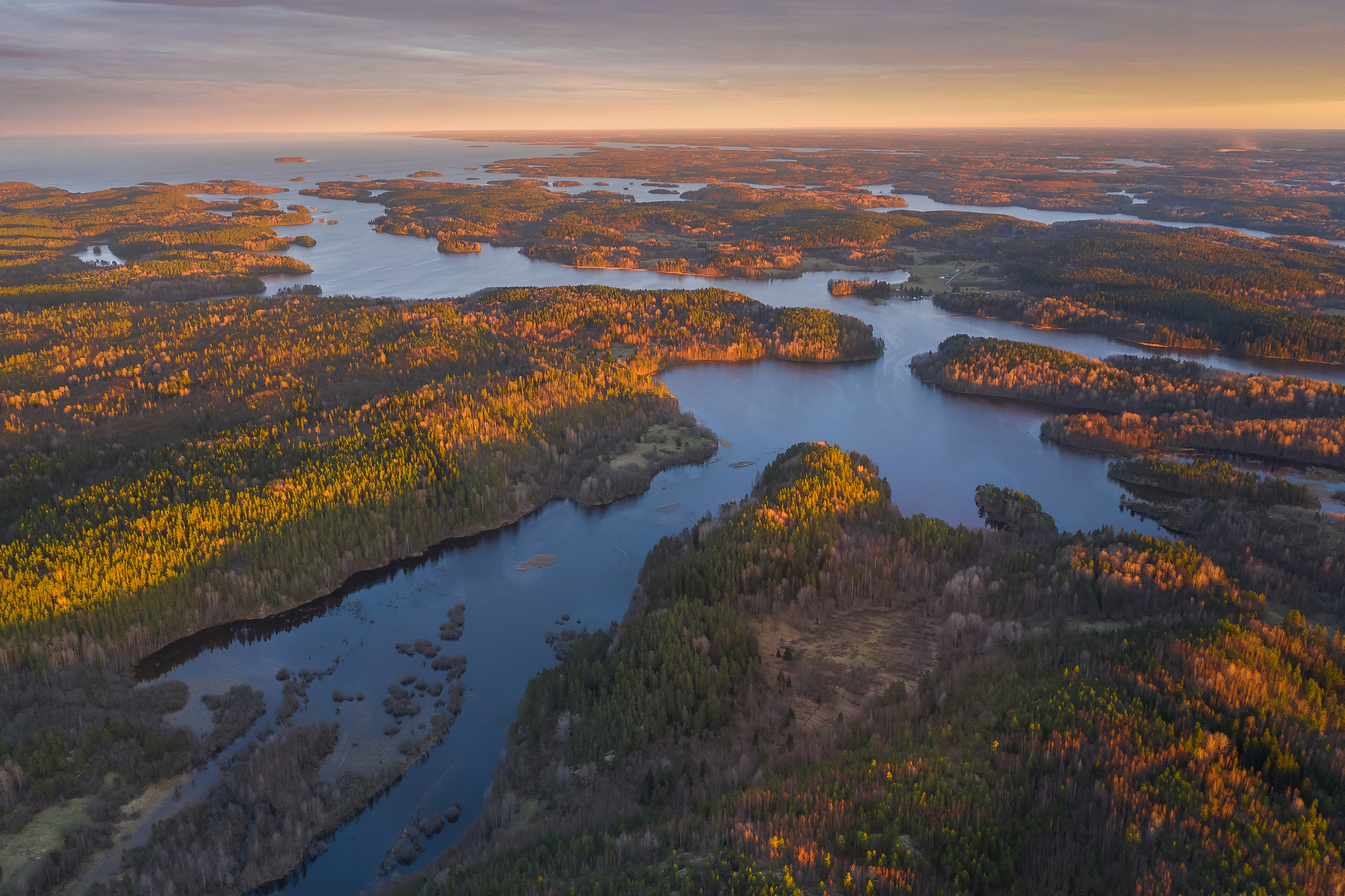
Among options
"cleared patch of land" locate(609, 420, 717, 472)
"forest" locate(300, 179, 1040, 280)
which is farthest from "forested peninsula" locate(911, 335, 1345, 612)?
"forest" locate(300, 179, 1040, 280)

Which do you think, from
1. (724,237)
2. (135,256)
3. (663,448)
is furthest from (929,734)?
(135,256)

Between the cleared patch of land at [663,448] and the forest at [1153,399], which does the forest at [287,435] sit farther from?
the forest at [1153,399]

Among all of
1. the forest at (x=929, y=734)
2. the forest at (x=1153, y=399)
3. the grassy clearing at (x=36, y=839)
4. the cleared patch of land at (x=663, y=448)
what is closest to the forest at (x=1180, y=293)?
the forest at (x=1153, y=399)

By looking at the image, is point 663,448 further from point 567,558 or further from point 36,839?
point 36,839

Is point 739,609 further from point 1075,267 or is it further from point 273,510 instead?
point 1075,267

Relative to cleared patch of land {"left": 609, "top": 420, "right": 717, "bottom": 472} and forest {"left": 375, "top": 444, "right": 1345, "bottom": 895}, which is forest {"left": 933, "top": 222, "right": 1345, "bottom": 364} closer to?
cleared patch of land {"left": 609, "top": 420, "right": 717, "bottom": 472}

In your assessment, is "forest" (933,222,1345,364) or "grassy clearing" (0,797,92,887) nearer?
"grassy clearing" (0,797,92,887)
